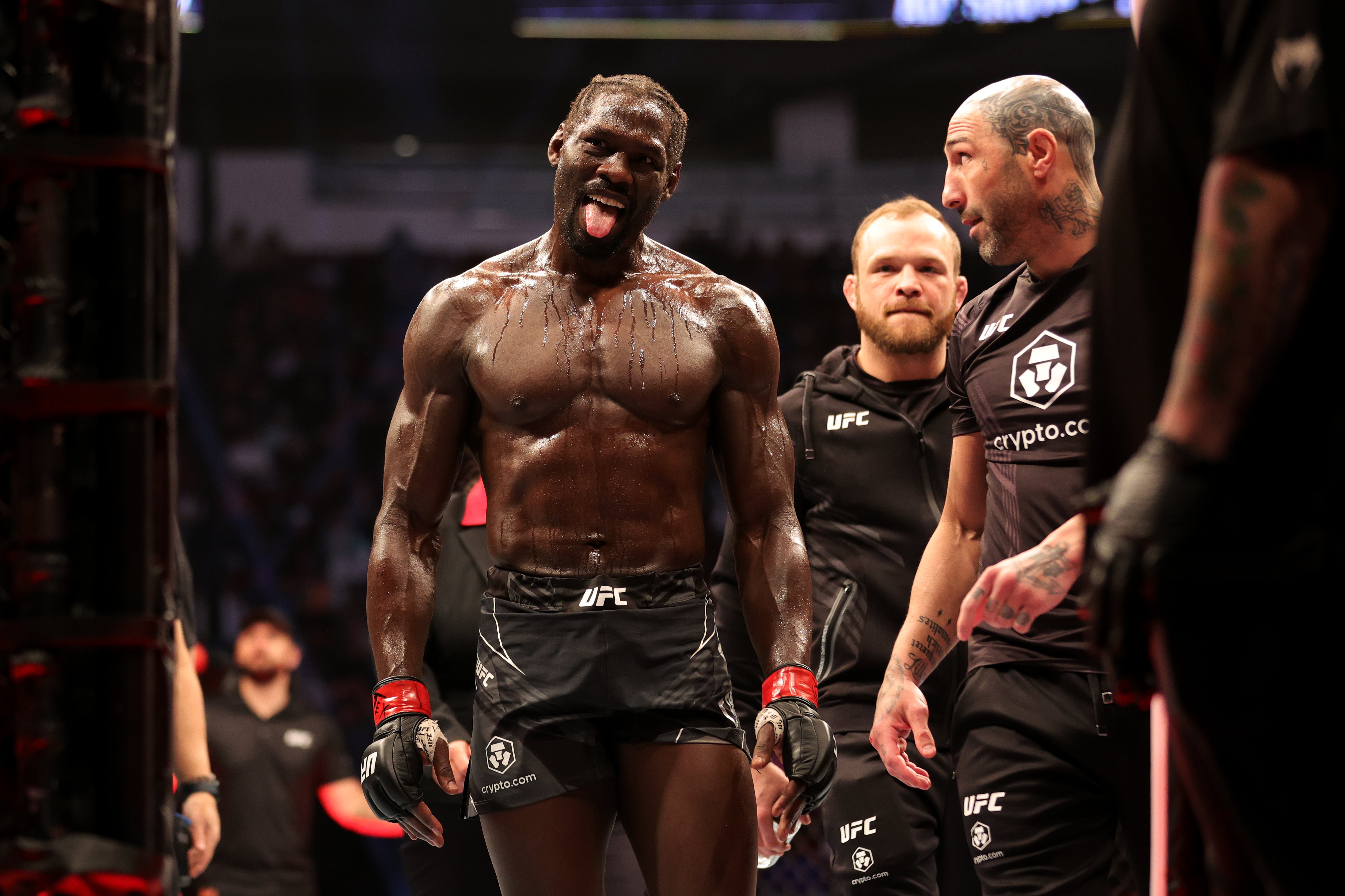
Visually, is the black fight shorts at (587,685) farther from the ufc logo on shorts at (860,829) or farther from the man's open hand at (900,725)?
the ufc logo on shorts at (860,829)

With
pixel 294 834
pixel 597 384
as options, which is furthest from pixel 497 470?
pixel 294 834

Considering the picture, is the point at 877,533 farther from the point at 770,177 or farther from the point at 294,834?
the point at 770,177

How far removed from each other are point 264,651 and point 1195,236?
5.31m

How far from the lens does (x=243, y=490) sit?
32.1 feet

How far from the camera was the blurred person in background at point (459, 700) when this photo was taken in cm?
354

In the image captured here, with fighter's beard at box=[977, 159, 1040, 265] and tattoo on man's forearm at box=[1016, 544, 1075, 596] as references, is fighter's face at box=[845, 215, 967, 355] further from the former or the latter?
tattoo on man's forearm at box=[1016, 544, 1075, 596]

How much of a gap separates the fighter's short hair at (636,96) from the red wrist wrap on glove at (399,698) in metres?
1.14

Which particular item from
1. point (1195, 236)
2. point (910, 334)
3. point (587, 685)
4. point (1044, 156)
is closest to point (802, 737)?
point (587, 685)

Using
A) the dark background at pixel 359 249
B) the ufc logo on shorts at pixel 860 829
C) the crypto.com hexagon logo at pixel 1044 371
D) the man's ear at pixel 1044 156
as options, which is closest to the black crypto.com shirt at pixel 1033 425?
the crypto.com hexagon logo at pixel 1044 371

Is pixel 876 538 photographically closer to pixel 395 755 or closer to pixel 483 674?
pixel 483 674

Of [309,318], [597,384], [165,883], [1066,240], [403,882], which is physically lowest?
[403,882]

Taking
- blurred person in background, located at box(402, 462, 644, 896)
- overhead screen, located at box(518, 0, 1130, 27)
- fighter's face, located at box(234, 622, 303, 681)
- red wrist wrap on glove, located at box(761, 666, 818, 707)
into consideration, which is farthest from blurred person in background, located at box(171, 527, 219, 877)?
overhead screen, located at box(518, 0, 1130, 27)

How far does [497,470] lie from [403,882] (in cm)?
631

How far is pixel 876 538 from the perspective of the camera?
12.2 feet
